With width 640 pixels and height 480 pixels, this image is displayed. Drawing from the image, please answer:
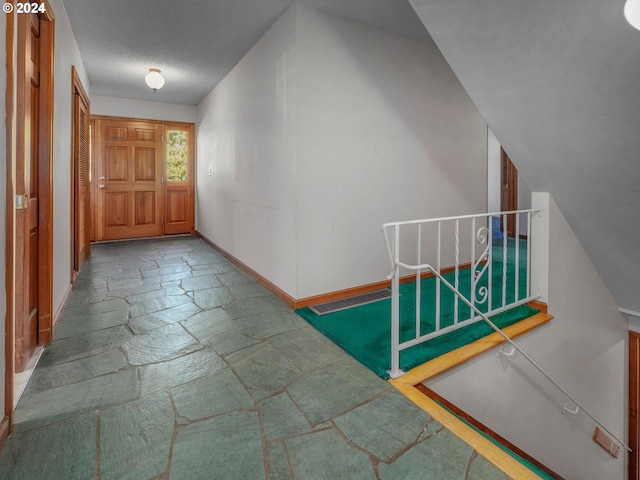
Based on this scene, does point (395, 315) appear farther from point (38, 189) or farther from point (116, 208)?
point (116, 208)

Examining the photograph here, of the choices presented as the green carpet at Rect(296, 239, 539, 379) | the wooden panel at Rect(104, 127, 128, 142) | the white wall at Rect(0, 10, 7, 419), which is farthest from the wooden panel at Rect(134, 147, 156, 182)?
the white wall at Rect(0, 10, 7, 419)

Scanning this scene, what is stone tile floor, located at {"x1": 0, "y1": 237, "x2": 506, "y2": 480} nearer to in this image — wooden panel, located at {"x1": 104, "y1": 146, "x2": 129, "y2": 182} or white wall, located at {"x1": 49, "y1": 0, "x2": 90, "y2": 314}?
white wall, located at {"x1": 49, "y1": 0, "x2": 90, "y2": 314}

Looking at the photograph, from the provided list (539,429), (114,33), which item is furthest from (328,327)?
(114,33)

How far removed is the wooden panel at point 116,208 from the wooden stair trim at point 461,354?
5774 mm

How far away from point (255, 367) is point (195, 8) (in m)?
2.87

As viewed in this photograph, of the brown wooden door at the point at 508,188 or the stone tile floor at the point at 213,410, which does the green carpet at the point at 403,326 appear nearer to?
the stone tile floor at the point at 213,410

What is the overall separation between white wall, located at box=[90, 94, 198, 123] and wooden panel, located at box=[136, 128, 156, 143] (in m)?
0.21

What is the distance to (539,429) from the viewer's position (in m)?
2.62

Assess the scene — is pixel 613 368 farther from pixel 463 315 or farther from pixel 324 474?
pixel 324 474

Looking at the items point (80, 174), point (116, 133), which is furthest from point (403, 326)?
point (116, 133)

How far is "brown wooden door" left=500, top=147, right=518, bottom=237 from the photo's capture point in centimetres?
600

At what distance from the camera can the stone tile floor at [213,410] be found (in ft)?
4.28

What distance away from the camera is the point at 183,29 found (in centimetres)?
328

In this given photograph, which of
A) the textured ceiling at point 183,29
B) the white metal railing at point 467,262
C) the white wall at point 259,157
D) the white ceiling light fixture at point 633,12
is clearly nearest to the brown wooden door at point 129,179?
the textured ceiling at point 183,29
